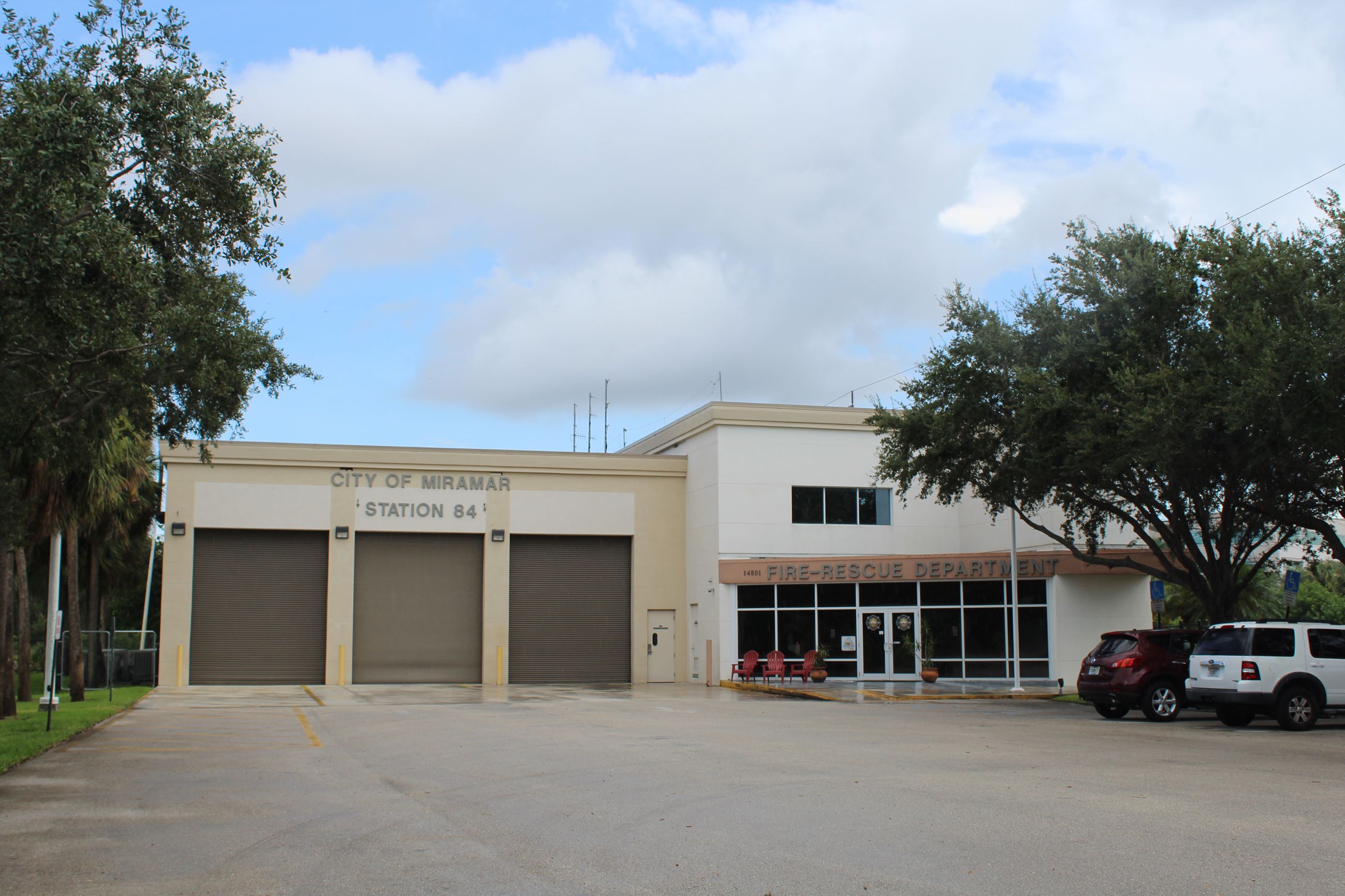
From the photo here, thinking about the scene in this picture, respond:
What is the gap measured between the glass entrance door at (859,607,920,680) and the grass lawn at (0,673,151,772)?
791 inches

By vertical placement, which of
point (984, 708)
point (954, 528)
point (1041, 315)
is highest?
point (1041, 315)

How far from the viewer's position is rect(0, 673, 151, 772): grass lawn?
635 inches

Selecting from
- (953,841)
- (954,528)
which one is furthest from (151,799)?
(954,528)

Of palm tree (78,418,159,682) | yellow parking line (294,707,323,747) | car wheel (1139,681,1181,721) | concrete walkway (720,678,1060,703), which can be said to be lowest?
concrete walkway (720,678,1060,703)

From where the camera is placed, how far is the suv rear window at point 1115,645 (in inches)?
904

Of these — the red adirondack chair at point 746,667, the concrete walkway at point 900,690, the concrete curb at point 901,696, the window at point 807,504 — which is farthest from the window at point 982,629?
the red adirondack chair at point 746,667

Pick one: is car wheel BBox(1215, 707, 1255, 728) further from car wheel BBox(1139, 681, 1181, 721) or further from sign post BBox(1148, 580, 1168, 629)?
sign post BBox(1148, 580, 1168, 629)

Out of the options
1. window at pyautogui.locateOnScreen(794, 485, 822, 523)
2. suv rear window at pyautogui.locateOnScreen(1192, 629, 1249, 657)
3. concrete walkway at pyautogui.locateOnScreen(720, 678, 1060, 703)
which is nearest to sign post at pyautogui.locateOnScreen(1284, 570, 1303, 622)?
suv rear window at pyautogui.locateOnScreen(1192, 629, 1249, 657)

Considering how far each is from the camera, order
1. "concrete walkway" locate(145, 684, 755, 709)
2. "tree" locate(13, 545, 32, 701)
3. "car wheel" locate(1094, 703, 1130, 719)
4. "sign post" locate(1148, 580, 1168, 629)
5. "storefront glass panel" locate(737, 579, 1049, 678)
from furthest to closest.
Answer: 1. "storefront glass panel" locate(737, 579, 1049, 678)
2. "sign post" locate(1148, 580, 1168, 629)
3. "concrete walkway" locate(145, 684, 755, 709)
4. "tree" locate(13, 545, 32, 701)
5. "car wheel" locate(1094, 703, 1130, 719)

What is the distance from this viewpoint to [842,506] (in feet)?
132

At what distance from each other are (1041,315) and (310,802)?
61.4ft

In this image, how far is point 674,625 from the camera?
41438mm

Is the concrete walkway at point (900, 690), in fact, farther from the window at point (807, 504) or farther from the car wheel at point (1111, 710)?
the car wheel at point (1111, 710)

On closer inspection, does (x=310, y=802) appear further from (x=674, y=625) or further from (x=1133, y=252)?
(x=674, y=625)
